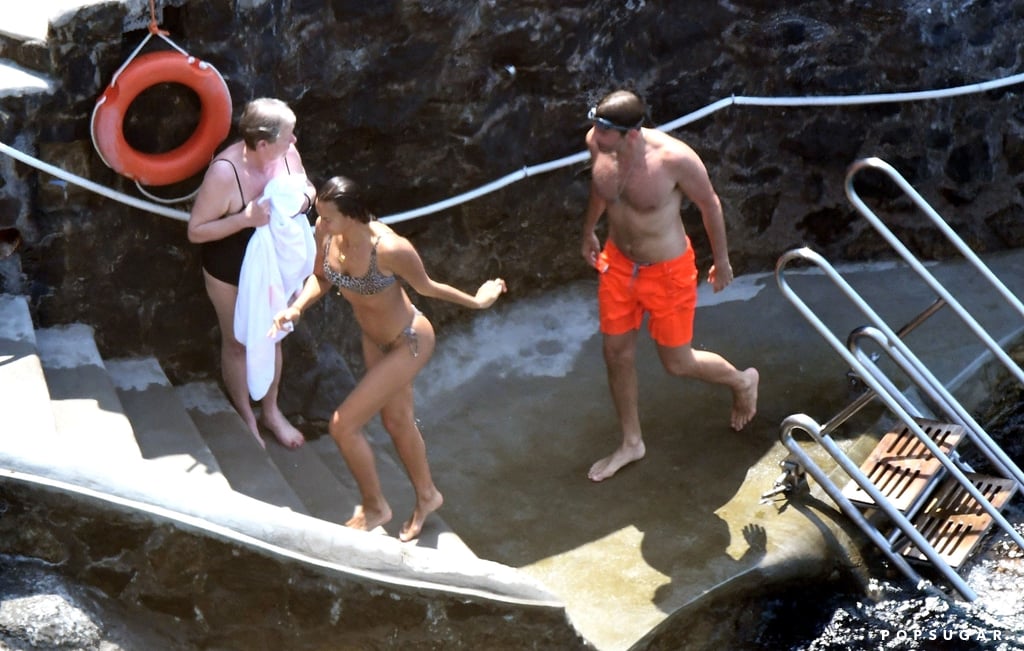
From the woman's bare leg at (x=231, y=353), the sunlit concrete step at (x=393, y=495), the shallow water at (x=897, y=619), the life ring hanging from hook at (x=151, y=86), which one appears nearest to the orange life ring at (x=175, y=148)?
the life ring hanging from hook at (x=151, y=86)

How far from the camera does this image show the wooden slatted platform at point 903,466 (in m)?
6.62

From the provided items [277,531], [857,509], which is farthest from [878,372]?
[277,531]

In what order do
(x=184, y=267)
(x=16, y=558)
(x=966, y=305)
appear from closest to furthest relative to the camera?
(x=16, y=558)
(x=184, y=267)
(x=966, y=305)

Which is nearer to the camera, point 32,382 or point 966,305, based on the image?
point 32,382

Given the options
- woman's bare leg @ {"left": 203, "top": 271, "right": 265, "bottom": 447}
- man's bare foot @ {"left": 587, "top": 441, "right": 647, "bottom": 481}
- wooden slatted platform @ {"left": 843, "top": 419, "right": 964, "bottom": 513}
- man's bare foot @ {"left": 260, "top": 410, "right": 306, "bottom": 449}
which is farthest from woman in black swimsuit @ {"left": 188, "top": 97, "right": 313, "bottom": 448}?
wooden slatted platform @ {"left": 843, "top": 419, "right": 964, "bottom": 513}

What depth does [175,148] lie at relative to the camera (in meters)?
6.21

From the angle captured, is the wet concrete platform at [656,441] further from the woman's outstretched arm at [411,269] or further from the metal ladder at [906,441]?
the woman's outstretched arm at [411,269]

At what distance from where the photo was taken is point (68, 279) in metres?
6.21

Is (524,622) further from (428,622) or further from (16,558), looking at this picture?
(16,558)

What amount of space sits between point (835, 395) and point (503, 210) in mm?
1949

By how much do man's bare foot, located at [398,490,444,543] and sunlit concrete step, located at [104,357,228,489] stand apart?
33.2 inches

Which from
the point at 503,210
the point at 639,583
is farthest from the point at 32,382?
the point at 503,210

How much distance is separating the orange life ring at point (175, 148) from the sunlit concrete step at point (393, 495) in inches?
54.2

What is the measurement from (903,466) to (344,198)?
3.02m
